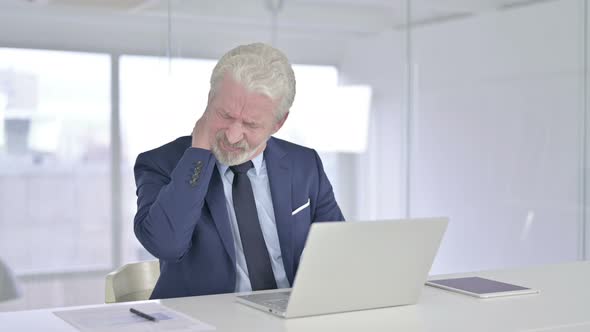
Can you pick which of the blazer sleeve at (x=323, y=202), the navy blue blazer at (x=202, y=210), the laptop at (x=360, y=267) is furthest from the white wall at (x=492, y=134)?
the laptop at (x=360, y=267)

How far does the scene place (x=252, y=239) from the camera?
8.47 feet

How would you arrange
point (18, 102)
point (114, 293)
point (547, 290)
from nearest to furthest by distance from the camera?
point (547, 290) → point (114, 293) → point (18, 102)

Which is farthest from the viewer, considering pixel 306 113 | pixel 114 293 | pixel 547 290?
pixel 306 113

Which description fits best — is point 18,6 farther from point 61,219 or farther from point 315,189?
point 315,189

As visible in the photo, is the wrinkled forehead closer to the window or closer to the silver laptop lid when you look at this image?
the silver laptop lid

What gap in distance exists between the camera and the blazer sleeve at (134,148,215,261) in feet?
7.72

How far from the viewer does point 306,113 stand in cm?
474

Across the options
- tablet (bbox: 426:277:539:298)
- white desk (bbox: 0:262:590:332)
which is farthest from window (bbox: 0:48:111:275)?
tablet (bbox: 426:277:539:298)

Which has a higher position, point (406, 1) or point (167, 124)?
point (406, 1)

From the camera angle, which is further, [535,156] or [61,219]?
[535,156]

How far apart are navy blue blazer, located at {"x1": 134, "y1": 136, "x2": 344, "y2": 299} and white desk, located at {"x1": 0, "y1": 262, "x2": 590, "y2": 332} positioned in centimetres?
22

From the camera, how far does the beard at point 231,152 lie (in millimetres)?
2449

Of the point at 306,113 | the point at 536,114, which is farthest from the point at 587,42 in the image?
the point at 306,113

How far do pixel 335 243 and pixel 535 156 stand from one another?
3.67 metres
